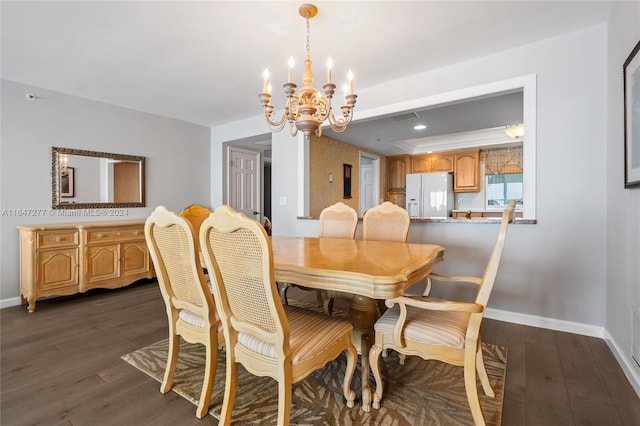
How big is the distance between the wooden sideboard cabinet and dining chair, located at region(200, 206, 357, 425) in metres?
2.92

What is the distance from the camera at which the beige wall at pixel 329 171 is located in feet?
15.1

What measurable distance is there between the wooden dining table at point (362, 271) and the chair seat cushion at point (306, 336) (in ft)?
0.56

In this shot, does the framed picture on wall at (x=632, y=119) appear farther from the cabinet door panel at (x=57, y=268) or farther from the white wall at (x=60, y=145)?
Result: the white wall at (x=60, y=145)

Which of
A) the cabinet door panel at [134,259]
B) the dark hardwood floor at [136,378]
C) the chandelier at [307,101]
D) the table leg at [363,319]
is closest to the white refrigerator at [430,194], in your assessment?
the dark hardwood floor at [136,378]

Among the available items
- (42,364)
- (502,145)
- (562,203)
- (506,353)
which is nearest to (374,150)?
(502,145)

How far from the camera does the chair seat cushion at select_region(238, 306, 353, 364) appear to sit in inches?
48.9

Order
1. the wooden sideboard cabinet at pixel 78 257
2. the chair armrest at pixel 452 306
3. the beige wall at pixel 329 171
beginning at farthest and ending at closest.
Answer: the beige wall at pixel 329 171, the wooden sideboard cabinet at pixel 78 257, the chair armrest at pixel 452 306

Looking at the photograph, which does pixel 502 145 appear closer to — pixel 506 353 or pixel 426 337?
pixel 506 353

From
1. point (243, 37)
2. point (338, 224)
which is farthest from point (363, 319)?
point (243, 37)

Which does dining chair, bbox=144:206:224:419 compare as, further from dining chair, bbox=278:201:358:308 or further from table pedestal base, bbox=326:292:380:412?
dining chair, bbox=278:201:358:308

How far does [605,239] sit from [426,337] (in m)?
1.91

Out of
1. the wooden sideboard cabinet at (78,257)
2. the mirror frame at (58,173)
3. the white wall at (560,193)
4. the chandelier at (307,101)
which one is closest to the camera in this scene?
the chandelier at (307,101)

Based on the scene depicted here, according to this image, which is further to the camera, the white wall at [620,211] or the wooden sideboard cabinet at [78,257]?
the wooden sideboard cabinet at [78,257]

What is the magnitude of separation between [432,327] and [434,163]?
5.48 metres
